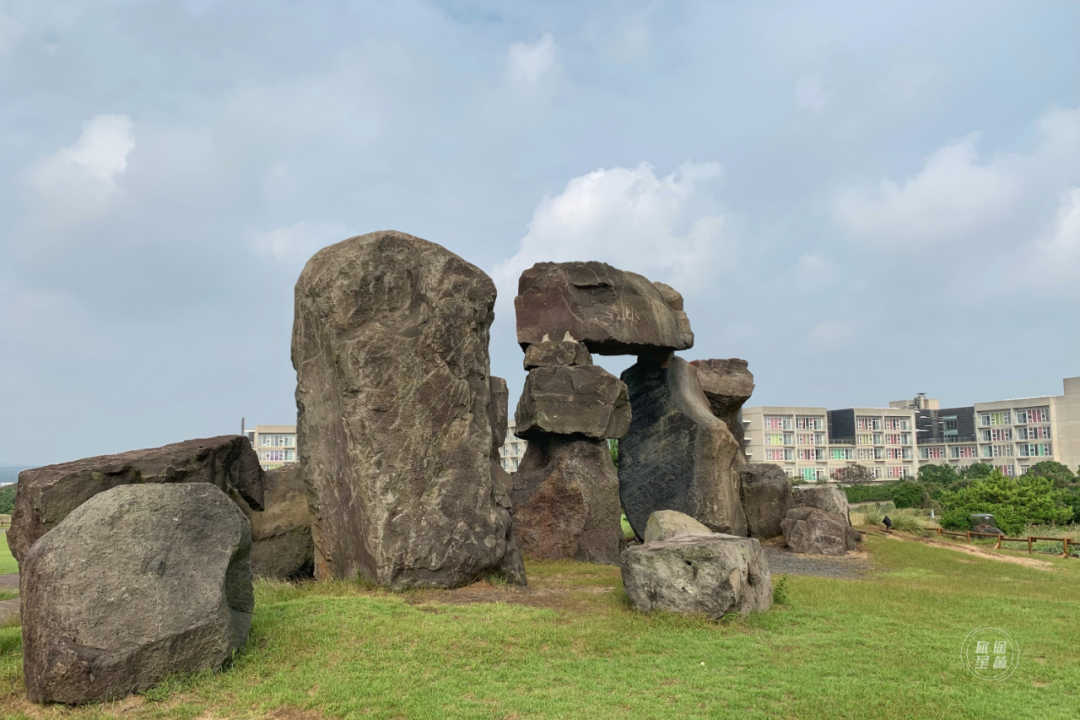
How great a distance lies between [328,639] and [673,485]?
10.9m

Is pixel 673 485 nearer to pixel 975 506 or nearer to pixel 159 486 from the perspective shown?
pixel 159 486

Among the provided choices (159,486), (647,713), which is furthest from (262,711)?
(647,713)

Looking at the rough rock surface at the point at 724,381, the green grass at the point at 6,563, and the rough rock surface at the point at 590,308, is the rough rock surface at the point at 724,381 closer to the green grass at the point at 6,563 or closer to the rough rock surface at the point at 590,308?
the rough rock surface at the point at 590,308

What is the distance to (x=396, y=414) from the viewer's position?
361 inches

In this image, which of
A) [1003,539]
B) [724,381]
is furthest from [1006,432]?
[724,381]

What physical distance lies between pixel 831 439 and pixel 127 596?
86.3 metres

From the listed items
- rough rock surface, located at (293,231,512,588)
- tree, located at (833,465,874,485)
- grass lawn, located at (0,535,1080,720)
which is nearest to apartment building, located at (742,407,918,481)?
tree, located at (833,465,874,485)

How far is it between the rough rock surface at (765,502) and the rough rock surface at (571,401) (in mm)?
5273

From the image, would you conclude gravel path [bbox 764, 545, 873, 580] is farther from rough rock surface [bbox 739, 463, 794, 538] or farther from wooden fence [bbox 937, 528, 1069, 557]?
wooden fence [bbox 937, 528, 1069, 557]

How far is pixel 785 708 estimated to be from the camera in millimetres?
5758

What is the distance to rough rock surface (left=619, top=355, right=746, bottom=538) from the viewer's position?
16391mm

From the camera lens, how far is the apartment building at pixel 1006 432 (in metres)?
73.4

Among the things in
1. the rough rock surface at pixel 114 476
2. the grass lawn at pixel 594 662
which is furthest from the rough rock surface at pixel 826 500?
the rough rock surface at pixel 114 476

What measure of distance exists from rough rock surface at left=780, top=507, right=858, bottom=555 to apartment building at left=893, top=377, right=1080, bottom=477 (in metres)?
58.7
